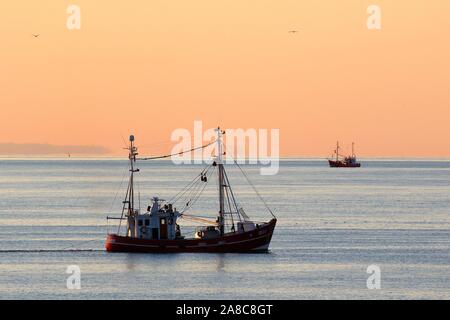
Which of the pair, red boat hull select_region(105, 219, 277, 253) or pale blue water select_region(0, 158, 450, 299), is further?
red boat hull select_region(105, 219, 277, 253)

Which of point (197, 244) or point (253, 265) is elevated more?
point (197, 244)

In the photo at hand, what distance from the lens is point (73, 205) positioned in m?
189

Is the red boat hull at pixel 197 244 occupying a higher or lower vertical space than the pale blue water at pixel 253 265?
higher

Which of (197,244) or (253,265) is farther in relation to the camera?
(197,244)

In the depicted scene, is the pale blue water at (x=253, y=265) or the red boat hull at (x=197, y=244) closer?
the pale blue water at (x=253, y=265)

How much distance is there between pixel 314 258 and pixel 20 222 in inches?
2331

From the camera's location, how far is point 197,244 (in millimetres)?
94188

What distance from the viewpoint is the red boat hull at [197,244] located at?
308 ft

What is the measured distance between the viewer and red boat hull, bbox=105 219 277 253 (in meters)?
93.9

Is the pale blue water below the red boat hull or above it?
below
